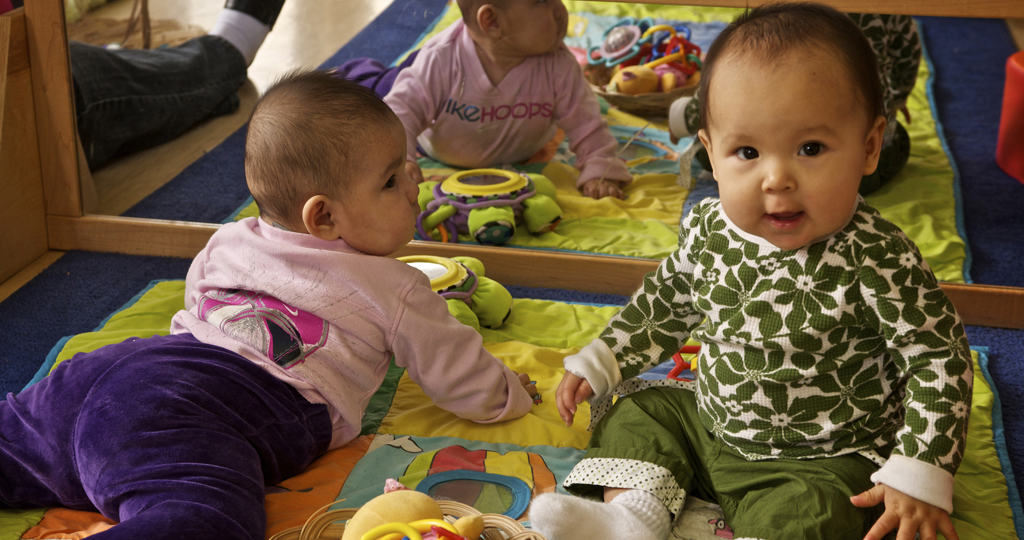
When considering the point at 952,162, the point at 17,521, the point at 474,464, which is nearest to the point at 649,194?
the point at 952,162

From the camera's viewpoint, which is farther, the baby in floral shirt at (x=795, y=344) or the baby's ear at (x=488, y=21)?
the baby's ear at (x=488, y=21)

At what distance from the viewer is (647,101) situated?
181 centimetres

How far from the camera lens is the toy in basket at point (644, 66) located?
1.80 m

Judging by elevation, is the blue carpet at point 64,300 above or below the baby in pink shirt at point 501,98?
below

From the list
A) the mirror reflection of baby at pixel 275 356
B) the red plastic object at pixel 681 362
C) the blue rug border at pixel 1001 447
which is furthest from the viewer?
the red plastic object at pixel 681 362

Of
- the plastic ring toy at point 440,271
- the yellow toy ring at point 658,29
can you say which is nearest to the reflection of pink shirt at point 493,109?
the yellow toy ring at point 658,29

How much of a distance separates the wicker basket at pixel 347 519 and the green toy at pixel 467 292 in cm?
43

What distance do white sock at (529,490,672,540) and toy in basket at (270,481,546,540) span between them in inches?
1.1

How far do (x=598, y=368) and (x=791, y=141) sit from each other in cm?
36

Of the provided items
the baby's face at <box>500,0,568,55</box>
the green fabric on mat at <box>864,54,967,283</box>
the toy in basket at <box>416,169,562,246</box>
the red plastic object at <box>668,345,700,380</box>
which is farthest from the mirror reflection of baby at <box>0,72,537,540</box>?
the green fabric on mat at <box>864,54,967,283</box>

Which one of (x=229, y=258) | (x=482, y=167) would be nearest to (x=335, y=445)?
(x=229, y=258)

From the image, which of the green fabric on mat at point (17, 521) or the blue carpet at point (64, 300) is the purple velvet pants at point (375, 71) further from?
the green fabric on mat at point (17, 521)

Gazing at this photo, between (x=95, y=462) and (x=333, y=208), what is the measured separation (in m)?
0.35

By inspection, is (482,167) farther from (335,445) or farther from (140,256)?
(335,445)
